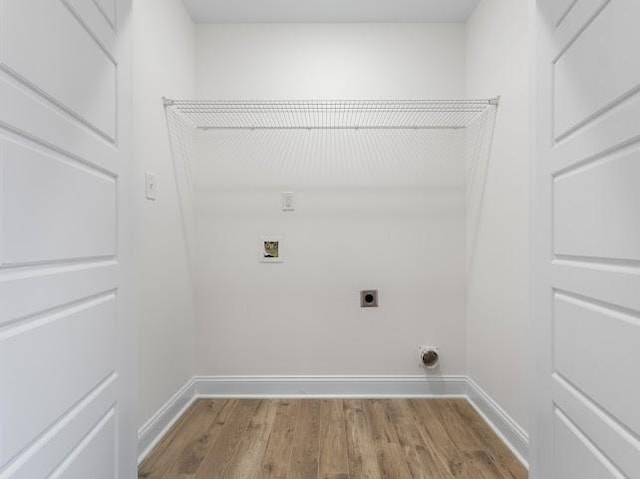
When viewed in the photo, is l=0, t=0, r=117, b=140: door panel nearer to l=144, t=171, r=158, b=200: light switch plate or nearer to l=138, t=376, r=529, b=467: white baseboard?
l=144, t=171, r=158, b=200: light switch plate

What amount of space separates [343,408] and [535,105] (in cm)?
180

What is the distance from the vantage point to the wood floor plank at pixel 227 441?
1.52 metres

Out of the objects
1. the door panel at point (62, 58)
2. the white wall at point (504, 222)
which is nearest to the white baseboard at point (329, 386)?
the white wall at point (504, 222)

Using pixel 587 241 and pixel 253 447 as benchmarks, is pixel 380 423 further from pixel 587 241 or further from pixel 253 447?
pixel 587 241

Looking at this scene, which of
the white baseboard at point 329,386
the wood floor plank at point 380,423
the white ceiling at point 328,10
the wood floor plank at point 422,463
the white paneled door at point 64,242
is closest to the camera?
the white paneled door at point 64,242

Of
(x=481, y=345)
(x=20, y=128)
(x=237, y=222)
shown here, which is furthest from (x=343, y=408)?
(x=20, y=128)

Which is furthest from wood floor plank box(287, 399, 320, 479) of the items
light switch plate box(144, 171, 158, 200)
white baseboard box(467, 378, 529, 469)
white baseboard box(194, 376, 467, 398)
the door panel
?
the door panel

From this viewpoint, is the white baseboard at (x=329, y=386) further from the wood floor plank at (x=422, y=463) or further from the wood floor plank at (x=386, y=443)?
the wood floor plank at (x=422, y=463)

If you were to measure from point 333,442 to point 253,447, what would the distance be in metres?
0.39

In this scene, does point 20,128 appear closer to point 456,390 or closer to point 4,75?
point 4,75

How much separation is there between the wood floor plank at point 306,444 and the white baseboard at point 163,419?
2.23 feet

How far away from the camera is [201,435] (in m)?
1.79

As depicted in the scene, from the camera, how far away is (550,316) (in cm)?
109

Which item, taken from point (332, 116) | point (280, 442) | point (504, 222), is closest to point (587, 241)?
point (504, 222)
